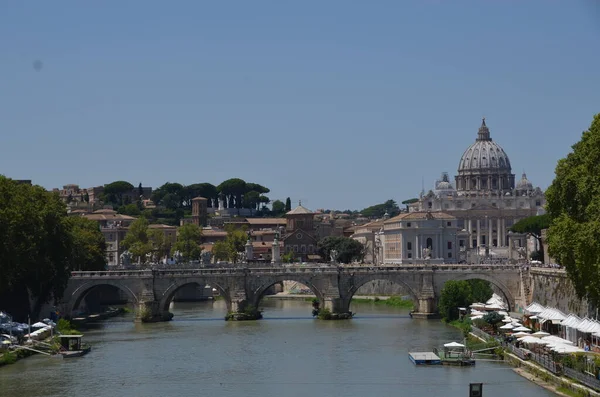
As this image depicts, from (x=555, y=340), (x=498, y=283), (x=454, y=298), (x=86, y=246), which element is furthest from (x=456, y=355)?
(x=86, y=246)

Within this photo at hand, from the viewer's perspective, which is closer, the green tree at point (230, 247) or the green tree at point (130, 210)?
the green tree at point (230, 247)

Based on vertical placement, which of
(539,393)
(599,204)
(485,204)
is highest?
(485,204)

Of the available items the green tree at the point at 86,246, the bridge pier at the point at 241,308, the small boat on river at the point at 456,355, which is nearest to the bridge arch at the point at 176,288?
the bridge pier at the point at 241,308

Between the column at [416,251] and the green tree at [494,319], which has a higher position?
the column at [416,251]

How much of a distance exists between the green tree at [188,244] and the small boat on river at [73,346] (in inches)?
2545

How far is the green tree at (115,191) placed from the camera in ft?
618

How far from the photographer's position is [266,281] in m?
81.2

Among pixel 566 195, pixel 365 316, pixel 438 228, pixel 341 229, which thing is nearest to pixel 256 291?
pixel 365 316

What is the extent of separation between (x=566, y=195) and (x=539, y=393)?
33.9 feet

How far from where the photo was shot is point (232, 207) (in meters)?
198

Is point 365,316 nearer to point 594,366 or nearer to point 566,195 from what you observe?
point 566,195

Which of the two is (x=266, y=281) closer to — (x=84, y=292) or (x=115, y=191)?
(x=84, y=292)

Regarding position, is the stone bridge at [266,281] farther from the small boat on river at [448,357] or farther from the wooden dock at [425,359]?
the wooden dock at [425,359]

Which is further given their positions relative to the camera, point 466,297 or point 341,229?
point 341,229
